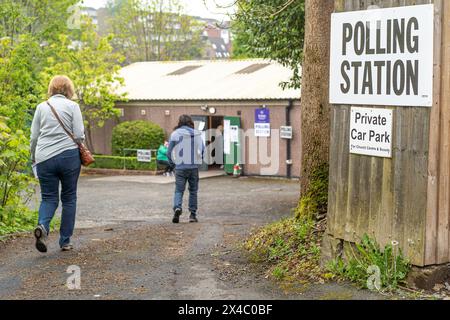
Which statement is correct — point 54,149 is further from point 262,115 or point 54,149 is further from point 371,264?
point 262,115

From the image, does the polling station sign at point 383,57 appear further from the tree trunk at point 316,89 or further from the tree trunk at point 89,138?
the tree trunk at point 89,138

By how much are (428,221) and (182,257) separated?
9.18 feet

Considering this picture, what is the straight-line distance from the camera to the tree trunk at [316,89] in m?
7.37

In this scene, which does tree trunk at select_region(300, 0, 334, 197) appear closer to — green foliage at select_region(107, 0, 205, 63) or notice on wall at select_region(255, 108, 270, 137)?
notice on wall at select_region(255, 108, 270, 137)

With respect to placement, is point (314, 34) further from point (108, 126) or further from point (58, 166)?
point (108, 126)

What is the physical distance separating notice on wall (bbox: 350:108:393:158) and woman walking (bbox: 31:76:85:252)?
2.85 m

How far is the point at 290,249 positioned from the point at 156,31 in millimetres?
48661

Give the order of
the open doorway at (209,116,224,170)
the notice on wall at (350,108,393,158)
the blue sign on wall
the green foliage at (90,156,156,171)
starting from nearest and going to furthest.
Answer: the notice on wall at (350,108,393,158), the blue sign on wall, the open doorway at (209,116,224,170), the green foliage at (90,156,156,171)

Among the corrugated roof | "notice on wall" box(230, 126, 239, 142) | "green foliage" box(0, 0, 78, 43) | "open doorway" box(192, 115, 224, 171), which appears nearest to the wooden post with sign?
the corrugated roof

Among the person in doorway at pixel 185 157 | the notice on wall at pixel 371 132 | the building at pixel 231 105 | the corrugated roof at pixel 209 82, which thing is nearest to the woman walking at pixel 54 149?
the notice on wall at pixel 371 132

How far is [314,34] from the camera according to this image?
292 inches

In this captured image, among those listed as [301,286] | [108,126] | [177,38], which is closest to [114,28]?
[177,38]

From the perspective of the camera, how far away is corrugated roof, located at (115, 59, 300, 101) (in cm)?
2742

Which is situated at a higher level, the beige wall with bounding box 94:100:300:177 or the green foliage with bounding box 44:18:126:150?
the green foliage with bounding box 44:18:126:150
